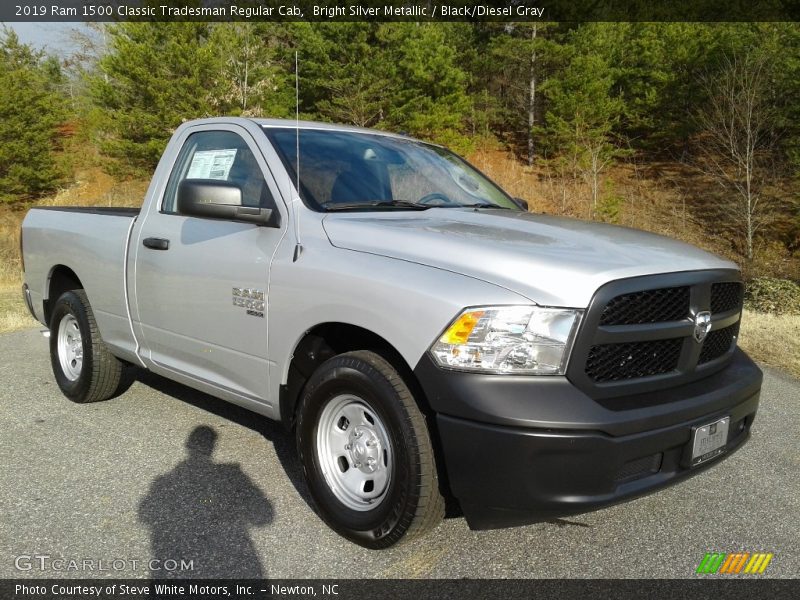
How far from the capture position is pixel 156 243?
399 centimetres

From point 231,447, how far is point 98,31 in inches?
1597

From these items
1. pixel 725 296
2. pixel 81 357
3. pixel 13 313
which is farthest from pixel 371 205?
pixel 13 313

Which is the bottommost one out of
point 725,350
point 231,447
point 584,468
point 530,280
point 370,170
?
point 231,447

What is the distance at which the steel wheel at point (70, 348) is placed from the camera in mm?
5031

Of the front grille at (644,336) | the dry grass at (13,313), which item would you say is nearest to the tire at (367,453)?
the front grille at (644,336)

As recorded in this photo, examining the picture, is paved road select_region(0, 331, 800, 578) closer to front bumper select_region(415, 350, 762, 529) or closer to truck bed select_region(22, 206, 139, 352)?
front bumper select_region(415, 350, 762, 529)

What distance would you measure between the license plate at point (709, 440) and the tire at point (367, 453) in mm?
1034

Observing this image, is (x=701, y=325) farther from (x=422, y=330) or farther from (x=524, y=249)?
(x=422, y=330)

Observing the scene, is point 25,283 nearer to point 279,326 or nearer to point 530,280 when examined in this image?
point 279,326

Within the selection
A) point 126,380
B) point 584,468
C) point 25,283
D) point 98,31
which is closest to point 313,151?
point 584,468

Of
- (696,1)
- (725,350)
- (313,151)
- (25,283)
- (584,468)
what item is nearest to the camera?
(584,468)

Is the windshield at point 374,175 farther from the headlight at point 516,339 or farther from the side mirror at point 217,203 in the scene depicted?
the headlight at point 516,339

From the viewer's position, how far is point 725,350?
3131 millimetres

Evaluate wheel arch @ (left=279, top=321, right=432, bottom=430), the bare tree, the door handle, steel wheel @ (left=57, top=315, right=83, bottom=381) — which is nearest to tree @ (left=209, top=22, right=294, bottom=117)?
the bare tree
